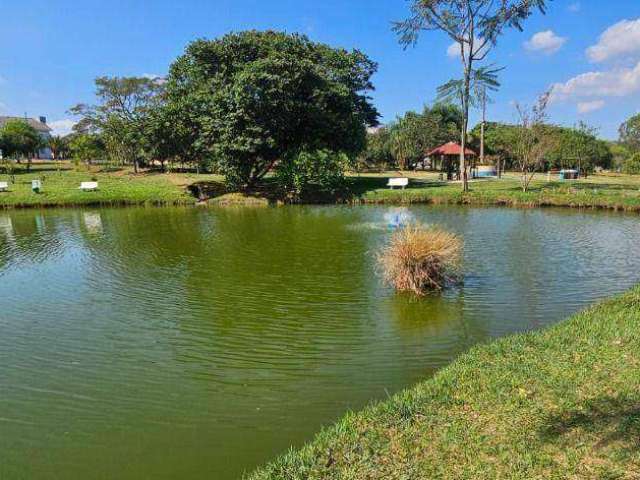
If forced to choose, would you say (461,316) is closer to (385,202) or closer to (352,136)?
(385,202)

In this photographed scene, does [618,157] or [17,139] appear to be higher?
[17,139]

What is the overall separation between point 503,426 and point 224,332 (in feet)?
17.6

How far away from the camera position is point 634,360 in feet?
18.9

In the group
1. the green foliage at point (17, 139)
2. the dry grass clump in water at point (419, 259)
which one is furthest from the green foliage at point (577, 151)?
the green foliage at point (17, 139)

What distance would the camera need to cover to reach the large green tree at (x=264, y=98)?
30.5 meters

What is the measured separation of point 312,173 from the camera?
1236 inches

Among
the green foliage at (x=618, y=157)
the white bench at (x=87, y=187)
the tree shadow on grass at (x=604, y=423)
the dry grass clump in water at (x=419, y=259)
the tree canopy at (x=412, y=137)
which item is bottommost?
the tree shadow on grass at (x=604, y=423)

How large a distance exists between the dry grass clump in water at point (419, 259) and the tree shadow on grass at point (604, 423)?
18.5 feet

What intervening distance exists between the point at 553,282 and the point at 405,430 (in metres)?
8.35

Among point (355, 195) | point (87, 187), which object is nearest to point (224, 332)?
point (355, 195)

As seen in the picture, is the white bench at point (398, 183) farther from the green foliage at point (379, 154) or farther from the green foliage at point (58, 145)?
the green foliage at point (58, 145)

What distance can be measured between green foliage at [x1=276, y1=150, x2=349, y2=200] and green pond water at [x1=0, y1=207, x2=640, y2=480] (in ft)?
45.2

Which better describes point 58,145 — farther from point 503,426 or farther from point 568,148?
point 503,426

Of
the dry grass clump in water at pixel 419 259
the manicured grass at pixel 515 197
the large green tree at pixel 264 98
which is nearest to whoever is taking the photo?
the dry grass clump in water at pixel 419 259
